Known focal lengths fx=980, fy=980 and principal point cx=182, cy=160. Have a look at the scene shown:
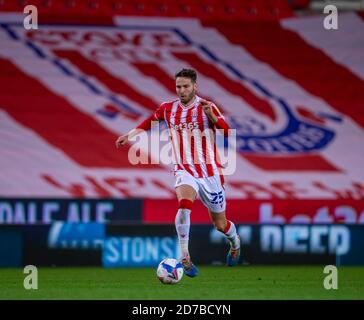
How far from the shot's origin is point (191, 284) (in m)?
9.02

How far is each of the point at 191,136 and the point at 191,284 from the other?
4.47 ft

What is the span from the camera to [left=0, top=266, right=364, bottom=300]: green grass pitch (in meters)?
7.99

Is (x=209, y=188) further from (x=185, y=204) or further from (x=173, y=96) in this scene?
(x=173, y=96)

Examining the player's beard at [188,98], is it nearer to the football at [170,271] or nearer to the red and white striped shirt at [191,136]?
the red and white striped shirt at [191,136]

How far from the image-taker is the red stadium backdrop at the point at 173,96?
1551 centimetres

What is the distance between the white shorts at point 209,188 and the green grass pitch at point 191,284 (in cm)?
75

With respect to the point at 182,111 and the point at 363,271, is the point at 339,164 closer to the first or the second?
the point at 363,271

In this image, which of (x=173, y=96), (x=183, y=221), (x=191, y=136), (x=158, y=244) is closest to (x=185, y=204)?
(x=183, y=221)

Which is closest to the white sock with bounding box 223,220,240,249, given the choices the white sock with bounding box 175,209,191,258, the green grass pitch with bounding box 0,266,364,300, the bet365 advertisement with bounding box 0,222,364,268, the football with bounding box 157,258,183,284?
the green grass pitch with bounding box 0,266,364,300

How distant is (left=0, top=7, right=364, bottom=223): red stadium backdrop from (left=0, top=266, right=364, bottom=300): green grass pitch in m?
3.96

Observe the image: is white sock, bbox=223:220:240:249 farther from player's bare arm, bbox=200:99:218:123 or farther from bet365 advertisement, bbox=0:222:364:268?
bet365 advertisement, bbox=0:222:364:268

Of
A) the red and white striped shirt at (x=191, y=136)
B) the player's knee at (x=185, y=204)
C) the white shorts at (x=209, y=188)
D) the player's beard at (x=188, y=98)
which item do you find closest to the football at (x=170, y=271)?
the player's knee at (x=185, y=204)

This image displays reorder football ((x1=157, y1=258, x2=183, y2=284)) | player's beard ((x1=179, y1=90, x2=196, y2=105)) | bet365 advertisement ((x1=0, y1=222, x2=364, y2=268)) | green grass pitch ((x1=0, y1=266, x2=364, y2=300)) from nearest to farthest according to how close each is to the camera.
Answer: green grass pitch ((x1=0, y1=266, x2=364, y2=300)), football ((x1=157, y1=258, x2=183, y2=284)), player's beard ((x1=179, y1=90, x2=196, y2=105)), bet365 advertisement ((x1=0, y1=222, x2=364, y2=268))

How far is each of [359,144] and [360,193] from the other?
975mm
